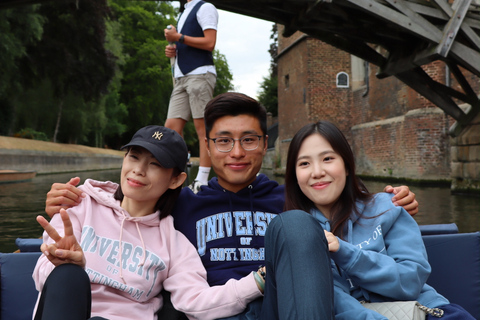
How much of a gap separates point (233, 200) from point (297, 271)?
2.53 feet

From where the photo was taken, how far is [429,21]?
793 cm

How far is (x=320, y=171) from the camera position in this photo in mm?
1877

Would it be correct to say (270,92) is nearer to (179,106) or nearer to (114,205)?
(179,106)

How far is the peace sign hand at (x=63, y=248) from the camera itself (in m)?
1.53

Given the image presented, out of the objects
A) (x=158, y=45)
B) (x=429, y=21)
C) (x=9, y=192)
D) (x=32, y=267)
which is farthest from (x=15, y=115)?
(x=32, y=267)

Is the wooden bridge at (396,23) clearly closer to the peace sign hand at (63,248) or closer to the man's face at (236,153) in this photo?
the man's face at (236,153)

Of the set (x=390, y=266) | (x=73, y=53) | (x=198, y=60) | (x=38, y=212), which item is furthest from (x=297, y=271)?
(x=73, y=53)

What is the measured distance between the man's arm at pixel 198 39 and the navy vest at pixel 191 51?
0.12 metres

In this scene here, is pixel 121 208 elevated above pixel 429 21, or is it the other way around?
pixel 429 21

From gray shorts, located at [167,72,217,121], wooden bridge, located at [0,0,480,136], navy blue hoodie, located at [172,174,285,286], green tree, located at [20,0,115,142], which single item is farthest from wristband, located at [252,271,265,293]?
green tree, located at [20,0,115,142]

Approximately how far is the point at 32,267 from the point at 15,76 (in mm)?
17431

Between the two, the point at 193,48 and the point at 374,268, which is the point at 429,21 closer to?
the point at 193,48

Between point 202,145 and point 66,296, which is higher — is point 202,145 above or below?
above

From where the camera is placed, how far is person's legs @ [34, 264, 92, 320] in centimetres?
143
